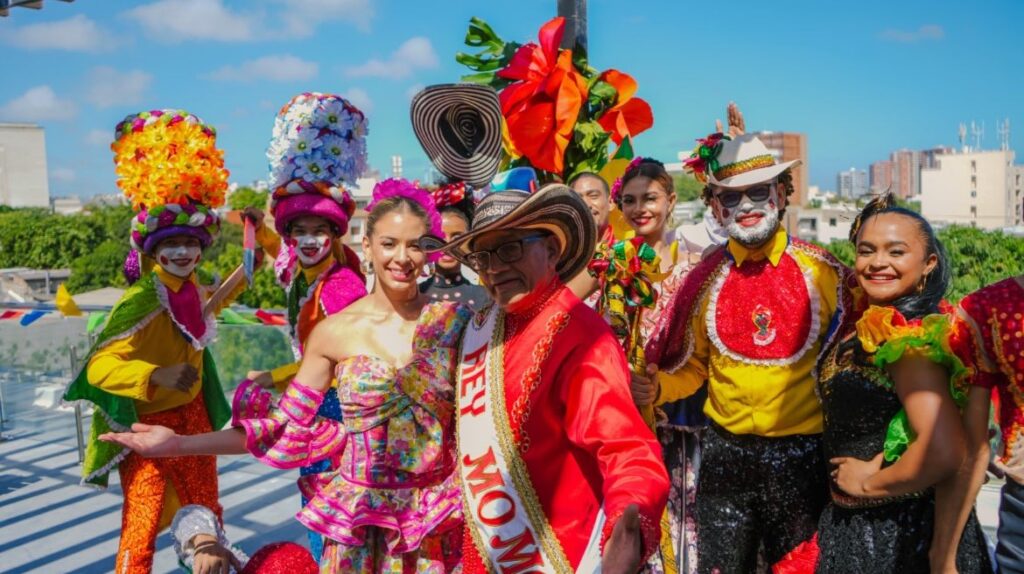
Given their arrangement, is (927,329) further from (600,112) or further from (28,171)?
(28,171)

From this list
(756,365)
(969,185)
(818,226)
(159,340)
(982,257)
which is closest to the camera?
(756,365)

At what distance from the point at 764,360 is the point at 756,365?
35 mm

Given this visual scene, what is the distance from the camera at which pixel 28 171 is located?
326 ft

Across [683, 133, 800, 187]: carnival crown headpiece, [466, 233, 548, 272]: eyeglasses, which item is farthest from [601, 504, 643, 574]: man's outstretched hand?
[683, 133, 800, 187]: carnival crown headpiece

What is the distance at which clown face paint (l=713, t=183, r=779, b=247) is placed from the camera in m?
3.19

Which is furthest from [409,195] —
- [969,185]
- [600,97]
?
[969,185]

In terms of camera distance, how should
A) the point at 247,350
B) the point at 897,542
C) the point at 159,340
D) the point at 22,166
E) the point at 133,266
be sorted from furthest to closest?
the point at 22,166 → the point at 247,350 → the point at 133,266 → the point at 159,340 → the point at 897,542

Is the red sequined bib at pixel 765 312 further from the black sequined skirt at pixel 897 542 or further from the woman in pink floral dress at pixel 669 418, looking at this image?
the black sequined skirt at pixel 897 542

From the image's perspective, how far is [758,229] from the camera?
10.5 ft

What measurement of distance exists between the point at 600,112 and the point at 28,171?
111m

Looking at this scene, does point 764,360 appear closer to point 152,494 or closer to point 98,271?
point 152,494

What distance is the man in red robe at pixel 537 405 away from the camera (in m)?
2.14

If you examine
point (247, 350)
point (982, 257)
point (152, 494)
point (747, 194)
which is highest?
point (747, 194)

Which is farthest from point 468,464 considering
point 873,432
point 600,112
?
point 600,112
